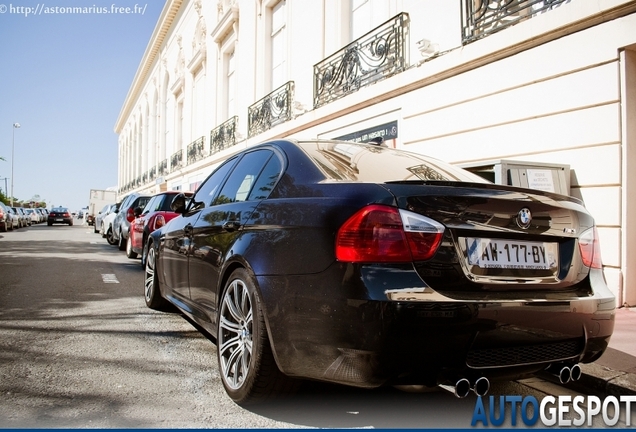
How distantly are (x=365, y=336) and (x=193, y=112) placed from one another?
24.8 m

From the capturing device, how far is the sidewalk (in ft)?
10.00

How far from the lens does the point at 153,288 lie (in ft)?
17.4

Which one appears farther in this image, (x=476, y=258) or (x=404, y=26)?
(x=404, y=26)

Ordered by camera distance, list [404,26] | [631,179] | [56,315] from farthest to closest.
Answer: [404,26]
[631,179]
[56,315]

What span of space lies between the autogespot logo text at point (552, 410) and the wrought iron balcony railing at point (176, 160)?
2544 cm

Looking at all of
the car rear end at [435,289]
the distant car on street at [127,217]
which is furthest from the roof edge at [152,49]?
the car rear end at [435,289]

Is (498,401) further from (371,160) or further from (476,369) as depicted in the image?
(371,160)

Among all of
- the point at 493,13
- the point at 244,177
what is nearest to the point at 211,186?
the point at 244,177

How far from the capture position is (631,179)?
575cm

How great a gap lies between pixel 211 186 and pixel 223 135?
52.6 feet

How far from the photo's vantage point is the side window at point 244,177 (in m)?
3.41

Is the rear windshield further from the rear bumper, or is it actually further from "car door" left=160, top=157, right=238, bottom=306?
"car door" left=160, top=157, right=238, bottom=306

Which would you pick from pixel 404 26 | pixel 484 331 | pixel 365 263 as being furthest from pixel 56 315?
pixel 404 26

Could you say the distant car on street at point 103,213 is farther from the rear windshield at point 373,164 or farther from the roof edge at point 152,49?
the rear windshield at point 373,164
